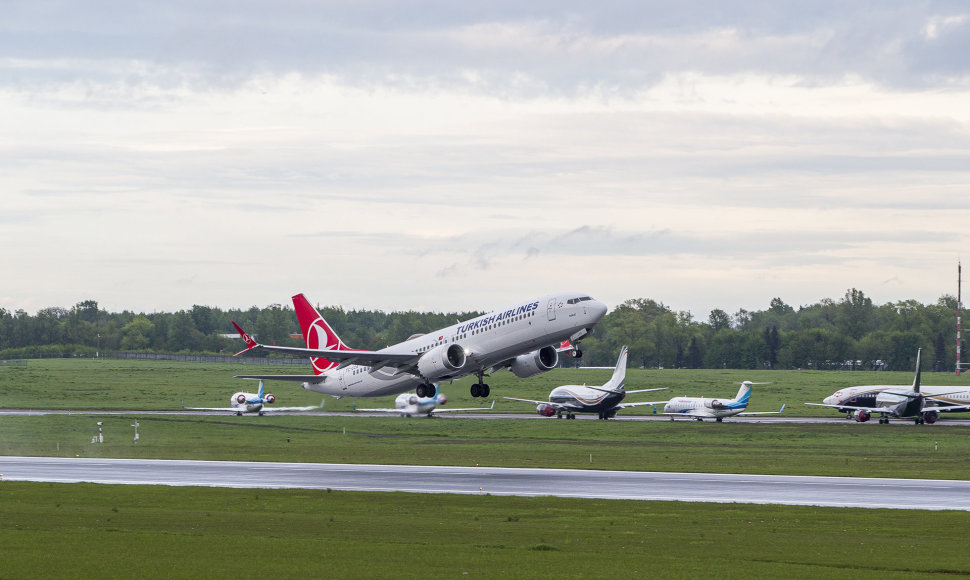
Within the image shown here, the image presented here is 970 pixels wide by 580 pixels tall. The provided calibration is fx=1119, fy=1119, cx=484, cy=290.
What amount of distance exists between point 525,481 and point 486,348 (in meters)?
9.47

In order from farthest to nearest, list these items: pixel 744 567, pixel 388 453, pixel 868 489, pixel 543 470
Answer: pixel 388 453
pixel 543 470
pixel 868 489
pixel 744 567

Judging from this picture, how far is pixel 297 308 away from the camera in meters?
107

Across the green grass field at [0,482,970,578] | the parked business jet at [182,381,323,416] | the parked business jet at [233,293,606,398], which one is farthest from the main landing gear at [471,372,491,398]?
the parked business jet at [182,381,323,416]

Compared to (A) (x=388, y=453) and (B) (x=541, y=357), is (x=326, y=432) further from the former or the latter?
(B) (x=541, y=357)

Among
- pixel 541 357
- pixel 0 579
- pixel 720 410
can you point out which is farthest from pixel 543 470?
pixel 720 410

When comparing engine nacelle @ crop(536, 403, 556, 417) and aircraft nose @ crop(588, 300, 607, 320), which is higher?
aircraft nose @ crop(588, 300, 607, 320)

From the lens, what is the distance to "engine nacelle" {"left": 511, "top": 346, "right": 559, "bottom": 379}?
7631 cm

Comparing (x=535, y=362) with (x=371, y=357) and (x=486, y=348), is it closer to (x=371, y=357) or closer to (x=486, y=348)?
(x=486, y=348)

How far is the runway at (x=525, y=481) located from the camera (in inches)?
2323

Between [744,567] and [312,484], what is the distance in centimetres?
3419

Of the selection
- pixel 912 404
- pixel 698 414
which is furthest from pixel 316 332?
pixel 912 404

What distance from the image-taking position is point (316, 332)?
105 meters

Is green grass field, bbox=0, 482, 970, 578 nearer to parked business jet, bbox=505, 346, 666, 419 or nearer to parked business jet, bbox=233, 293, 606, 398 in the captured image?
parked business jet, bbox=233, 293, 606, 398

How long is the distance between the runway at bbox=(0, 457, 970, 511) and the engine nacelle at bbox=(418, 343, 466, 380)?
6.75 metres
